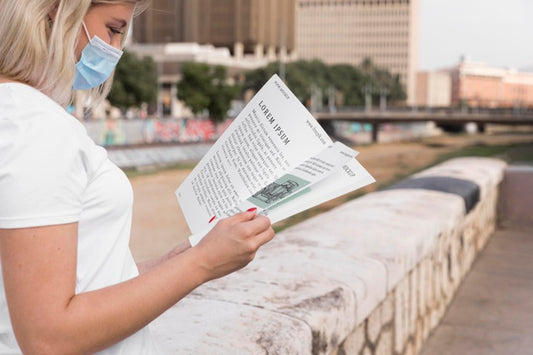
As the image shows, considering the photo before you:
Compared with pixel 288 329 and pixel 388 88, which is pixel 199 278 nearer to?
pixel 288 329

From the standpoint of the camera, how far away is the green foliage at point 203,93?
59.0m

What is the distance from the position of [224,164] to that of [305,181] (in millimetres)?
247

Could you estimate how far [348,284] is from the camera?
8.76 ft

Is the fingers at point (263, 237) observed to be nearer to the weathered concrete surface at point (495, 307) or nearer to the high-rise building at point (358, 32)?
the weathered concrete surface at point (495, 307)

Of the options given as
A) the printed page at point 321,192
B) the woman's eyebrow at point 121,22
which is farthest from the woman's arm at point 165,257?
the woman's eyebrow at point 121,22

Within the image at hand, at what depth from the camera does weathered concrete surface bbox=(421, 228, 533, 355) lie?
13.6ft

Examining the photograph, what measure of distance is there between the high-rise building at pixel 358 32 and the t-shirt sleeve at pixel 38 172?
513 ft

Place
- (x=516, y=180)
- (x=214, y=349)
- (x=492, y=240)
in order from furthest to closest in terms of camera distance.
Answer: (x=516, y=180)
(x=492, y=240)
(x=214, y=349)

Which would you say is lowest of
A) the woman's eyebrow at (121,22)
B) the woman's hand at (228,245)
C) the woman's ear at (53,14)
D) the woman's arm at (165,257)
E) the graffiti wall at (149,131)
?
the graffiti wall at (149,131)

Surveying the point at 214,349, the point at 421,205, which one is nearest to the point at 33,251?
the point at 214,349

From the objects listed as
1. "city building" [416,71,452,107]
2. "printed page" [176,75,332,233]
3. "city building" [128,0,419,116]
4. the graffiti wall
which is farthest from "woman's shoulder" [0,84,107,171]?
"city building" [416,71,452,107]

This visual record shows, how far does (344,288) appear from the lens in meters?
A: 2.60

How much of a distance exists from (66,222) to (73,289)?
118 millimetres

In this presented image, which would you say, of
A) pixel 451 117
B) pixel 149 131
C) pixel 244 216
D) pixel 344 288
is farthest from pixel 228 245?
pixel 451 117
